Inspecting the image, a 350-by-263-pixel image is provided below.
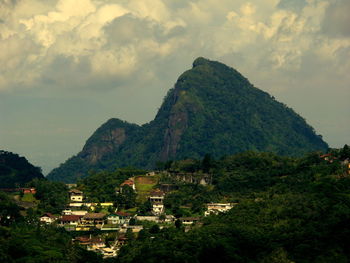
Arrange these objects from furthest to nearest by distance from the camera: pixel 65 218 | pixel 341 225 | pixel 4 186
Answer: pixel 4 186
pixel 65 218
pixel 341 225

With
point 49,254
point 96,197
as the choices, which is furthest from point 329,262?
point 96,197

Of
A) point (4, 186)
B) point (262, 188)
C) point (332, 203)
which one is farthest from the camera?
point (4, 186)

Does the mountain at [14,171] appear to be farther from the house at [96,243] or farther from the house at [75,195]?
the house at [96,243]

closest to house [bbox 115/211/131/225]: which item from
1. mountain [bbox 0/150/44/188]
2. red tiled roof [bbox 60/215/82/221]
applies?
red tiled roof [bbox 60/215/82/221]

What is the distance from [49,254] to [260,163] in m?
62.6

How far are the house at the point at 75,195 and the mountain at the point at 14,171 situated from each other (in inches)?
1305

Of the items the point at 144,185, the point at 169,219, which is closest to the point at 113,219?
the point at 169,219

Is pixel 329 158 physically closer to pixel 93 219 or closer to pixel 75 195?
pixel 93 219

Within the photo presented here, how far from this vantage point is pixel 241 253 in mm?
79562

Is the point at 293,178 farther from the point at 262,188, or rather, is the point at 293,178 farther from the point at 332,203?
the point at 332,203

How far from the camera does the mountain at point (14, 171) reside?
157 m

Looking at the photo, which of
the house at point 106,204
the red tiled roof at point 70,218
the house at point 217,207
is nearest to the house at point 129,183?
the house at point 106,204

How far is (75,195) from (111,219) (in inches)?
596

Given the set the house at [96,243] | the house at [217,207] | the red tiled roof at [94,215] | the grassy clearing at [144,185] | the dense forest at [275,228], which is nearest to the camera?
the dense forest at [275,228]
